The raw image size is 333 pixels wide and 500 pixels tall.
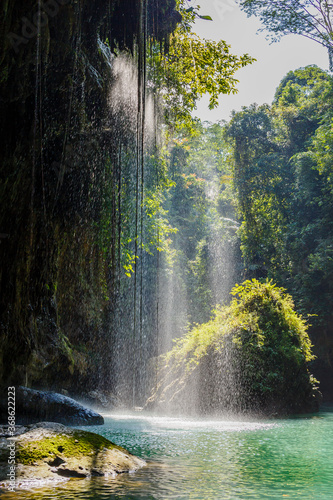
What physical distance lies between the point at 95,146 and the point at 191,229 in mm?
26844

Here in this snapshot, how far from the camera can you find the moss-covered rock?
1170 cm

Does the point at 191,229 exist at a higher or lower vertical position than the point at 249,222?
higher

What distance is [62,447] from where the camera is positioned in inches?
170

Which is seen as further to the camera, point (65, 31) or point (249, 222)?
point (249, 222)

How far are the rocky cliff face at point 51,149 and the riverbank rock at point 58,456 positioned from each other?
3543 mm

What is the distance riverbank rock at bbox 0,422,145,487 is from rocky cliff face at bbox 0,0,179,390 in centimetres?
354

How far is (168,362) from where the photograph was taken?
1472cm

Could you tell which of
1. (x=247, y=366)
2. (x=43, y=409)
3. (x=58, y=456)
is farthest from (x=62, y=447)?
(x=247, y=366)

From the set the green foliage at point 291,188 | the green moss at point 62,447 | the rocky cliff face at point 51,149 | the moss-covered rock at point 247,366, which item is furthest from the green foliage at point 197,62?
the green foliage at point 291,188

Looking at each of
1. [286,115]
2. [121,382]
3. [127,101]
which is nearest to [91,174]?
[127,101]

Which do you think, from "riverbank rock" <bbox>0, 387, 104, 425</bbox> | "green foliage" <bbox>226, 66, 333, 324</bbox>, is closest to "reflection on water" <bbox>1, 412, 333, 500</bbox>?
"riverbank rock" <bbox>0, 387, 104, 425</bbox>

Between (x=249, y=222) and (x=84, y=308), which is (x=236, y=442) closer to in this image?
(x=84, y=308)

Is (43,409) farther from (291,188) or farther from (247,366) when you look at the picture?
(291,188)

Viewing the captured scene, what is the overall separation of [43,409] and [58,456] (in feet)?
13.0
